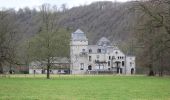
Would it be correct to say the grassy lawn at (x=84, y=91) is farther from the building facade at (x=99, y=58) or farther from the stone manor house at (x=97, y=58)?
the building facade at (x=99, y=58)

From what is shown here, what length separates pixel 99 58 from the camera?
392ft

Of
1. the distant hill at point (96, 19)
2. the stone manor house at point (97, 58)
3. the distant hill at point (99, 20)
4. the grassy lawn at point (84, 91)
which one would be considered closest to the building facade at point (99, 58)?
the stone manor house at point (97, 58)

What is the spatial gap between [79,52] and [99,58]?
22.5 feet

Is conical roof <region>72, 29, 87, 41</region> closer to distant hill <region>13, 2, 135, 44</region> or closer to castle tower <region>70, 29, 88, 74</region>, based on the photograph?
castle tower <region>70, 29, 88, 74</region>

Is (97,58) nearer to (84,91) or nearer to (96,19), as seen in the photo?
(96,19)

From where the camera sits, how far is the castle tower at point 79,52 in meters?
115

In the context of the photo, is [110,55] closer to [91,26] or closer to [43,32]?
[43,32]

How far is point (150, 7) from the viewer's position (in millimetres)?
28734

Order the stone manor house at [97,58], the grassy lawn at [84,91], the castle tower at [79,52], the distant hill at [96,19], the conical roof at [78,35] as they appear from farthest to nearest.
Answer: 1. the distant hill at [96,19]
2. the stone manor house at [97,58]
3. the castle tower at [79,52]
4. the conical roof at [78,35]
5. the grassy lawn at [84,91]

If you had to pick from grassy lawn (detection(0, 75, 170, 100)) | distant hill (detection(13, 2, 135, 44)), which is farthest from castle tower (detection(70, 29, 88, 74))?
grassy lawn (detection(0, 75, 170, 100))

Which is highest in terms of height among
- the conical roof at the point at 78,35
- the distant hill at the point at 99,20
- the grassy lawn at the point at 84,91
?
the distant hill at the point at 99,20

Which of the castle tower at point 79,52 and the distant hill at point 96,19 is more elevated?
the distant hill at point 96,19

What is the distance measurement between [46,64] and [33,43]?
432cm

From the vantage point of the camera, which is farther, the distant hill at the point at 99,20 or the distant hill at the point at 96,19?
the distant hill at the point at 99,20
